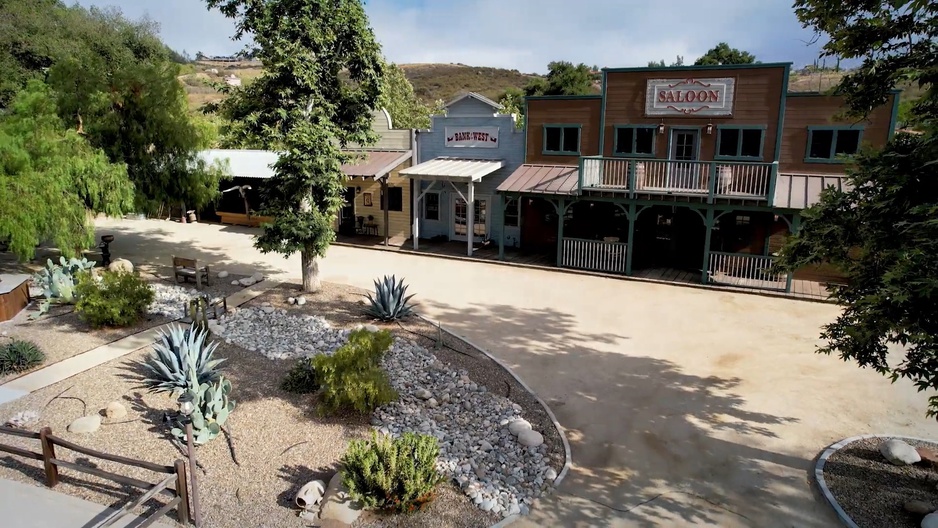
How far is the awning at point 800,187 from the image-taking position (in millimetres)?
14805

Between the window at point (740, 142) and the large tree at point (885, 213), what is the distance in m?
10.5

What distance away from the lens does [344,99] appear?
1365 centimetres

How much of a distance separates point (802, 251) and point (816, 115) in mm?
11566

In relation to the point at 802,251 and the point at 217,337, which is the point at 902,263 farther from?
the point at 217,337

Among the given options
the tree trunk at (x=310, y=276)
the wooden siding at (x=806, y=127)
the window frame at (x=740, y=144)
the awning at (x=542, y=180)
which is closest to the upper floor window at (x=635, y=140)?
the awning at (x=542, y=180)

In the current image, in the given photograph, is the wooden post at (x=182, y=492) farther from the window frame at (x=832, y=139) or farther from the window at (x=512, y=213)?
the window frame at (x=832, y=139)

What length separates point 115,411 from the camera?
318 inches

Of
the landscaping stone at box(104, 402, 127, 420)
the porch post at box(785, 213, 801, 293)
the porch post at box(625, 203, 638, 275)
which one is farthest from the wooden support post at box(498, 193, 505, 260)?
the landscaping stone at box(104, 402, 127, 420)

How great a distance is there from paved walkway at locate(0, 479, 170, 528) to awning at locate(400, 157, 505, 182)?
13441mm

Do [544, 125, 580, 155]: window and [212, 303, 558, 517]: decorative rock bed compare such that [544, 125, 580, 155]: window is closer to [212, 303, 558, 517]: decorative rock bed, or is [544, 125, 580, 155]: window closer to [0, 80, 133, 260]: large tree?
[212, 303, 558, 517]: decorative rock bed

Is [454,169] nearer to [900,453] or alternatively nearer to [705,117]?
[705,117]

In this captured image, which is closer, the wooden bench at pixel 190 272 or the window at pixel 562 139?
the wooden bench at pixel 190 272

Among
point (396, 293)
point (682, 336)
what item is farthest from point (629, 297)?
point (396, 293)

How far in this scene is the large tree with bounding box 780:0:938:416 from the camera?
4.92 metres
